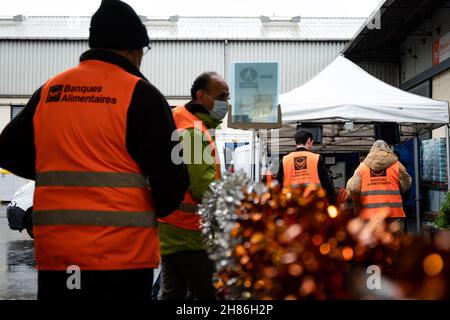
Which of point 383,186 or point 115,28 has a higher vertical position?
point 115,28

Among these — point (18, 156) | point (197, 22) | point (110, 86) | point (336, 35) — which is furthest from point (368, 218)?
point (197, 22)

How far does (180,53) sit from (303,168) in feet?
72.7

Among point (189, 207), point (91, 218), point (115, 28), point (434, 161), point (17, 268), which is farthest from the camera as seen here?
point (434, 161)

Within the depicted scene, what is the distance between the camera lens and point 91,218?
2.05m

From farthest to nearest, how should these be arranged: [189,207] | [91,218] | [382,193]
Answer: [382,193] → [189,207] → [91,218]

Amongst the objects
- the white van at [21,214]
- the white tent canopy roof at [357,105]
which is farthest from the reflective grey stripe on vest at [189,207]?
the white van at [21,214]

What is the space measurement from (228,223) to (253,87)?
132 inches

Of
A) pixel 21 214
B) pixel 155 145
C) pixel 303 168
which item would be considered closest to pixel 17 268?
pixel 21 214

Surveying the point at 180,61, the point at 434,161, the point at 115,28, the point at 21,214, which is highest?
the point at 180,61

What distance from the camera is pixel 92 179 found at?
2.07m

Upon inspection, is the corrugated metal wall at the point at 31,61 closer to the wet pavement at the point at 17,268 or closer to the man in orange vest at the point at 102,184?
the wet pavement at the point at 17,268

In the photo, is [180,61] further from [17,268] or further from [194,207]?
[194,207]

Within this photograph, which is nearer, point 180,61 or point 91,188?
point 91,188

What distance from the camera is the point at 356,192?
1.64 metres
